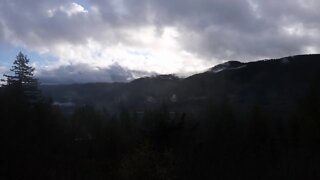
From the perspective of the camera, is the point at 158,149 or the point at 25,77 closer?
the point at 158,149

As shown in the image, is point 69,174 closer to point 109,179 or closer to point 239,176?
point 109,179

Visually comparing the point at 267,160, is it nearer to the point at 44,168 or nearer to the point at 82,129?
the point at 44,168

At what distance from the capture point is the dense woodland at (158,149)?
22938 mm

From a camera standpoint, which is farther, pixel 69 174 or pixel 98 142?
pixel 98 142

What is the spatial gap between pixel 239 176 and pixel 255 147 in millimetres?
15804

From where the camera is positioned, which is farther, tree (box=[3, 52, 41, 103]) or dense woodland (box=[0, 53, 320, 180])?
tree (box=[3, 52, 41, 103])

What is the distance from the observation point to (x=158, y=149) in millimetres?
23094

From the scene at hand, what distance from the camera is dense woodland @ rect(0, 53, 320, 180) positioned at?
75.3ft

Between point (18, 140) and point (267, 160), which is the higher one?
point (18, 140)

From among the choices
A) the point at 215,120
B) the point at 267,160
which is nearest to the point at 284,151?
the point at 267,160

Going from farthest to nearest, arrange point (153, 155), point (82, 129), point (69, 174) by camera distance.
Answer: point (82, 129) → point (69, 174) → point (153, 155)

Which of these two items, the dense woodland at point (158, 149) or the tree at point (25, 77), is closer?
the dense woodland at point (158, 149)

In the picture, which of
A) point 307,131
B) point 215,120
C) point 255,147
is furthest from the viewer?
point 215,120

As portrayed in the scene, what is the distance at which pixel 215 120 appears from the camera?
6178 centimetres
